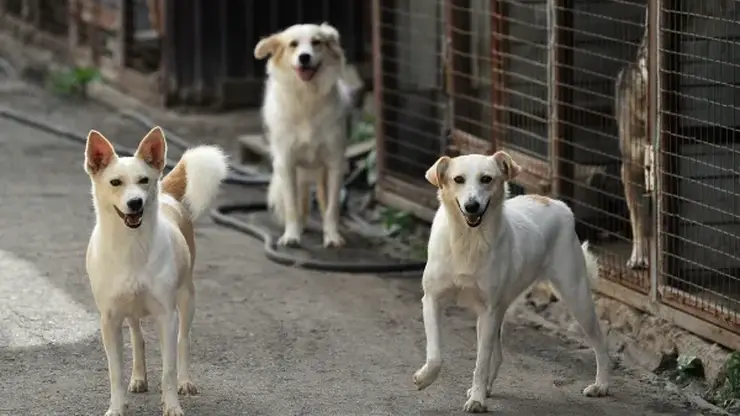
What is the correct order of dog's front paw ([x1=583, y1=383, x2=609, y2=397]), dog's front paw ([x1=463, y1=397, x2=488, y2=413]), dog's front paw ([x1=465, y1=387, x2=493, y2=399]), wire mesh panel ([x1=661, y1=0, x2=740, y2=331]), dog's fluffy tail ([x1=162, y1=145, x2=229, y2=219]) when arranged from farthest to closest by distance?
wire mesh panel ([x1=661, y1=0, x2=740, y2=331]) < dog's front paw ([x1=583, y1=383, x2=609, y2=397]) < dog's fluffy tail ([x1=162, y1=145, x2=229, y2=219]) < dog's front paw ([x1=465, y1=387, x2=493, y2=399]) < dog's front paw ([x1=463, y1=397, x2=488, y2=413])

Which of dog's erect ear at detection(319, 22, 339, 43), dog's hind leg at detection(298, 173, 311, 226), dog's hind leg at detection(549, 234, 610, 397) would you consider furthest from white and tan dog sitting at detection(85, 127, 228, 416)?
dog's hind leg at detection(298, 173, 311, 226)

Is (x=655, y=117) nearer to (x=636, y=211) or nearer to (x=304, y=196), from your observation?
(x=636, y=211)

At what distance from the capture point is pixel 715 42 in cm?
704

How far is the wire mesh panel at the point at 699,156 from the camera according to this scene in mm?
6840

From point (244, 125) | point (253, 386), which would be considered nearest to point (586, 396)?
point (253, 386)

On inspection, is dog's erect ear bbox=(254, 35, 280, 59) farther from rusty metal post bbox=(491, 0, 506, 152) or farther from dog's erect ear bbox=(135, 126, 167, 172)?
dog's erect ear bbox=(135, 126, 167, 172)

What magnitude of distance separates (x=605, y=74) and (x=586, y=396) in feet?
8.22

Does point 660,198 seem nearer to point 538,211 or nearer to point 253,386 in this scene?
point 538,211

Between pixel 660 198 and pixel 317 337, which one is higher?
pixel 660 198

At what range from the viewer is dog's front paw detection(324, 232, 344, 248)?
9367 millimetres

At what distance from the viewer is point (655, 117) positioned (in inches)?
273

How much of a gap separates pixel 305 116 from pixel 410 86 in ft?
3.66

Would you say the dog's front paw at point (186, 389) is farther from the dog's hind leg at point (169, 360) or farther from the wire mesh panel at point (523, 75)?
the wire mesh panel at point (523, 75)

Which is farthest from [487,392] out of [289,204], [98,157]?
[289,204]
